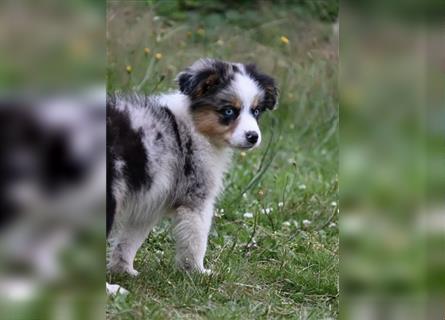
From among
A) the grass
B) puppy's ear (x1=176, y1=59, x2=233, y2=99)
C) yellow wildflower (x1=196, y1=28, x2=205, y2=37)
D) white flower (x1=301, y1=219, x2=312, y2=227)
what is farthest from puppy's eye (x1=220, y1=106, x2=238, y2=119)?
yellow wildflower (x1=196, y1=28, x2=205, y2=37)

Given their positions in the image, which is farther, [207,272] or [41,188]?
[207,272]

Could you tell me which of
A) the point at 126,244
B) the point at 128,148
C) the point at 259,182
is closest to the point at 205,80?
the point at 128,148

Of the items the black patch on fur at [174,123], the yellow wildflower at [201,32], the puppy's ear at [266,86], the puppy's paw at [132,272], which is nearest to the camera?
the puppy's paw at [132,272]

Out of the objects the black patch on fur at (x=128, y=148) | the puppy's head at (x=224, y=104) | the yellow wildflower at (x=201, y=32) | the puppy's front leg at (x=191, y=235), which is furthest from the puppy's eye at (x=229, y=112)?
the yellow wildflower at (x=201, y=32)

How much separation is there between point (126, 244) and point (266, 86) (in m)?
1.03

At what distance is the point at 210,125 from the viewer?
379 cm

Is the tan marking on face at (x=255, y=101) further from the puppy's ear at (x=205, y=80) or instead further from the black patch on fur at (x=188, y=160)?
the black patch on fur at (x=188, y=160)

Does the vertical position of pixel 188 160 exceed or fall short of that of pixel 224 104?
it falls short

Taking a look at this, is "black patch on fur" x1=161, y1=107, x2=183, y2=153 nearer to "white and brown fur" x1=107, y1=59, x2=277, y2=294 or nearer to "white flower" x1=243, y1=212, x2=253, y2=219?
"white and brown fur" x1=107, y1=59, x2=277, y2=294

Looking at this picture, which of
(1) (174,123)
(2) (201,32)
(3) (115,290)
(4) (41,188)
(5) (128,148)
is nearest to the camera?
(4) (41,188)

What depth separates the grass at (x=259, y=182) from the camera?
3.37 meters

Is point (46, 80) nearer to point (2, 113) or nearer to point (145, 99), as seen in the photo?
point (2, 113)

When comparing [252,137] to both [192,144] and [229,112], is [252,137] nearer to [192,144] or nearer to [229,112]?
[229,112]

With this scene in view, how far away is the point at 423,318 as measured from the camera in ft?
7.48
